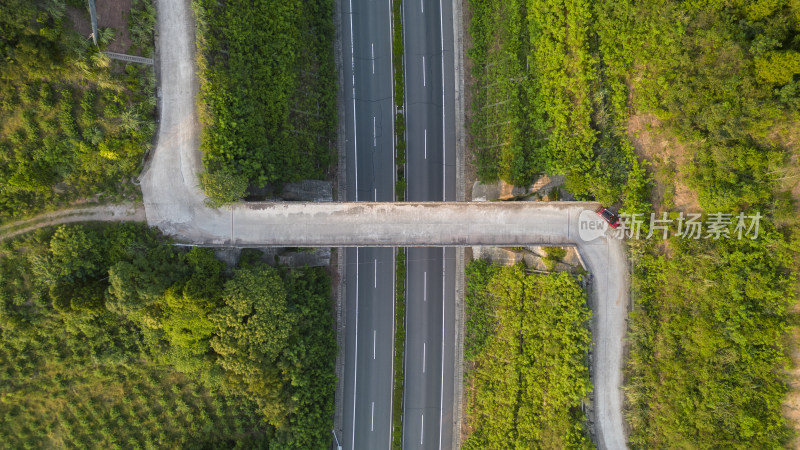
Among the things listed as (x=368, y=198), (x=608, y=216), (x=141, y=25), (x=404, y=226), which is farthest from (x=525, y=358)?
(x=141, y=25)

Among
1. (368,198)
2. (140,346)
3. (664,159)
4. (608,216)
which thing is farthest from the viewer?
(368,198)

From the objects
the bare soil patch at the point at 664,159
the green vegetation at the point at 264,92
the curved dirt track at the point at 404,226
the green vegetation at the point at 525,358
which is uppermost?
the green vegetation at the point at 264,92

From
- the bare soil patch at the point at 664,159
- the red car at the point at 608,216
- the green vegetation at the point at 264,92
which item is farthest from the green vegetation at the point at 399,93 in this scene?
the bare soil patch at the point at 664,159

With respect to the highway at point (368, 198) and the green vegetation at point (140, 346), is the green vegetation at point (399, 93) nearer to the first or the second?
the highway at point (368, 198)

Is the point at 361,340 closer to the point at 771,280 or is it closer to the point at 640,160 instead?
the point at 640,160

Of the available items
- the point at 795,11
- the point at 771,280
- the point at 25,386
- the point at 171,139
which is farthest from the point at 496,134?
the point at 25,386

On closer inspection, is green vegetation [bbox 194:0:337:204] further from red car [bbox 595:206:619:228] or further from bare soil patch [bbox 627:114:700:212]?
bare soil patch [bbox 627:114:700:212]

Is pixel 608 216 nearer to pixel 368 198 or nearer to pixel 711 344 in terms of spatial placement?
pixel 711 344
